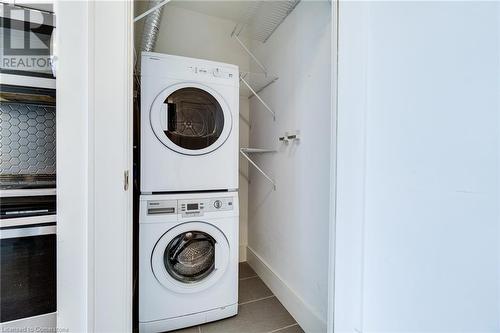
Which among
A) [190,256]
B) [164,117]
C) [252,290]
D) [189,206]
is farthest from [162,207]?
[252,290]

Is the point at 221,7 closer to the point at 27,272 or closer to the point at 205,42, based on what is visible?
the point at 205,42

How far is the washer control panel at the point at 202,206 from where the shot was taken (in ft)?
4.75

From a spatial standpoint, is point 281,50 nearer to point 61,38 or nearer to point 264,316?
point 61,38

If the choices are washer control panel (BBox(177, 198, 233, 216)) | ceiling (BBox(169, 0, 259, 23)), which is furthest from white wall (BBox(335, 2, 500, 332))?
ceiling (BBox(169, 0, 259, 23))

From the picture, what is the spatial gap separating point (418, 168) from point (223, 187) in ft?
3.79

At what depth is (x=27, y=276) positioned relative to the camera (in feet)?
3.23

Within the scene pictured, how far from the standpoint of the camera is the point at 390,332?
2.54 ft

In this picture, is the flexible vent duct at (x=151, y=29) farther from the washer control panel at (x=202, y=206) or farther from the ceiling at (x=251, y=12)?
the washer control panel at (x=202, y=206)

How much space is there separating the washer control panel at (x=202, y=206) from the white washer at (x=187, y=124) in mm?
87

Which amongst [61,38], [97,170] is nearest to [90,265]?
[97,170]

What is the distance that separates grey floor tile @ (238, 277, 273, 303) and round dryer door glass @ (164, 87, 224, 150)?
52.2 inches

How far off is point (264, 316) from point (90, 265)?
1270 mm

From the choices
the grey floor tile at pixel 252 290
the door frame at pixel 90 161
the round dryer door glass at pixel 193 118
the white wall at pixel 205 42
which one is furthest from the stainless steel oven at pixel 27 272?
the white wall at pixel 205 42

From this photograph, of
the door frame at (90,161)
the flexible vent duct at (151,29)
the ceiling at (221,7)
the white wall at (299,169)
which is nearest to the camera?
the door frame at (90,161)
